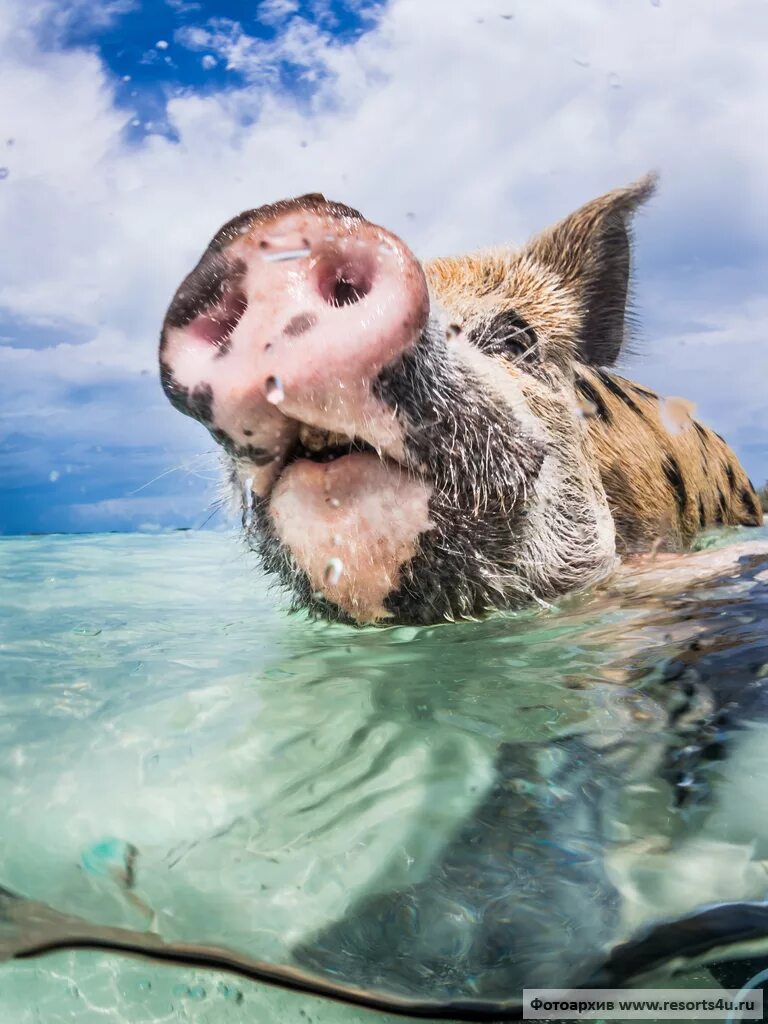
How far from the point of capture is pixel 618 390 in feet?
14.0

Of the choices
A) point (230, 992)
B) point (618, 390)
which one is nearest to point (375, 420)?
point (230, 992)

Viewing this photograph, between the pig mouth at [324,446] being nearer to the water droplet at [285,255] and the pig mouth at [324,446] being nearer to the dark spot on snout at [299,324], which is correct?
the dark spot on snout at [299,324]

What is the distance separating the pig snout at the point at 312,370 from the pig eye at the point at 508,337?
866 millimetres

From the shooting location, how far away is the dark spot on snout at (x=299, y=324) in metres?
2.15

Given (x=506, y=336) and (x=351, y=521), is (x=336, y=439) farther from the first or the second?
(x=506, y=336)

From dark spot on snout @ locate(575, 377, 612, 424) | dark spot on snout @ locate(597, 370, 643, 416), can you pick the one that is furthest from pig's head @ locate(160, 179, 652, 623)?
dark spot on snout @ locate(597, 370, 643, 416)

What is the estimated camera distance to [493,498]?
270 cm

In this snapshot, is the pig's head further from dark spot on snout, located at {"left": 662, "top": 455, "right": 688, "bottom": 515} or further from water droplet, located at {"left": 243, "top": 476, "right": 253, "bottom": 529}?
dark spot on snout, located at {"left": 662, "top": 455, "right": 688, "bottom": 515}

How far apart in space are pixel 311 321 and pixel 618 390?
8.08ft

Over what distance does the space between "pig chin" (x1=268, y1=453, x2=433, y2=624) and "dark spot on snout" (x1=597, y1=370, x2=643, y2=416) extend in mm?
1930

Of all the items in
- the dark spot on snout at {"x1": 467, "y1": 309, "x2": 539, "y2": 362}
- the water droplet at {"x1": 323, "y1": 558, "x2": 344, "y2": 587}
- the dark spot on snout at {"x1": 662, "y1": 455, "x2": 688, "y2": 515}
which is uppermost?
the dark spot on snout at {"x1": 467, "y1": 309, "x2": 539, "y2": 362}

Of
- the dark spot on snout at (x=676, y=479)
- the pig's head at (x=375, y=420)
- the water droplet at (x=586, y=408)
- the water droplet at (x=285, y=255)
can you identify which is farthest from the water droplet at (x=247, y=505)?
the dark spot on snout at (x=676, y=479)

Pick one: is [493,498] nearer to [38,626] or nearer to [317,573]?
[317,573]

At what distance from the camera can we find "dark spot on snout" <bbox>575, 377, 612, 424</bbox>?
3777 millimetres
